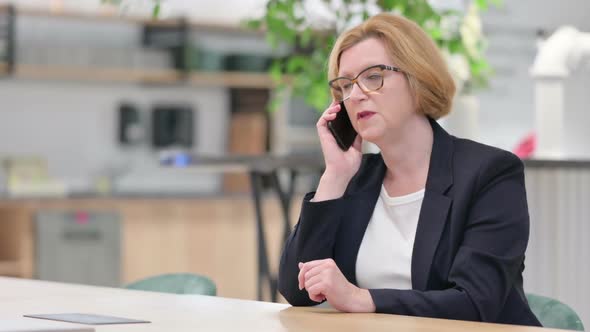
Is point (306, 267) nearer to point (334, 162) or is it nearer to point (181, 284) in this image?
point (334, 162)

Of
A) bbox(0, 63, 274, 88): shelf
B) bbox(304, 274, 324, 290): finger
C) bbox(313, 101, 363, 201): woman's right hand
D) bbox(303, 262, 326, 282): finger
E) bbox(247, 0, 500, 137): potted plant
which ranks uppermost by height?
bbox(0, 63, 274, 88): shelf

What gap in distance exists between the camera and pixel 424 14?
353cm

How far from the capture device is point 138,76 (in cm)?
755

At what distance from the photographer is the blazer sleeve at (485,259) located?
1865 millimetres

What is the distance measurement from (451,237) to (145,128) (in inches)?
243

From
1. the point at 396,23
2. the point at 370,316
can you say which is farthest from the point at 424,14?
the point at 370,316

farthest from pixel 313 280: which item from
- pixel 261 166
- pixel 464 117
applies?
pixel 464 117

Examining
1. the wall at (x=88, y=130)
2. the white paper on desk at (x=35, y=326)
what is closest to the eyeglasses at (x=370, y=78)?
the white paper on desk at (x=35, y=326)

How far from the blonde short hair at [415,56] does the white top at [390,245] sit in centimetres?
19

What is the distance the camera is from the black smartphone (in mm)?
2227

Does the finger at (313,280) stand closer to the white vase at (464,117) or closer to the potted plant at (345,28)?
the potted plant at (345,28)

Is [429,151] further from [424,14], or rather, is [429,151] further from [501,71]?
[501,71]

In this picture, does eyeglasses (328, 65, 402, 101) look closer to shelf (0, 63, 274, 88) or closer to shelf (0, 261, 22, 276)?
shelf (0, 261, 22, 276)

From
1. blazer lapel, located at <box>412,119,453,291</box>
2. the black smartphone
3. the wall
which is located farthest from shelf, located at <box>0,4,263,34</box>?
blazer lapel, located at <box>412,119,453,291</box>
